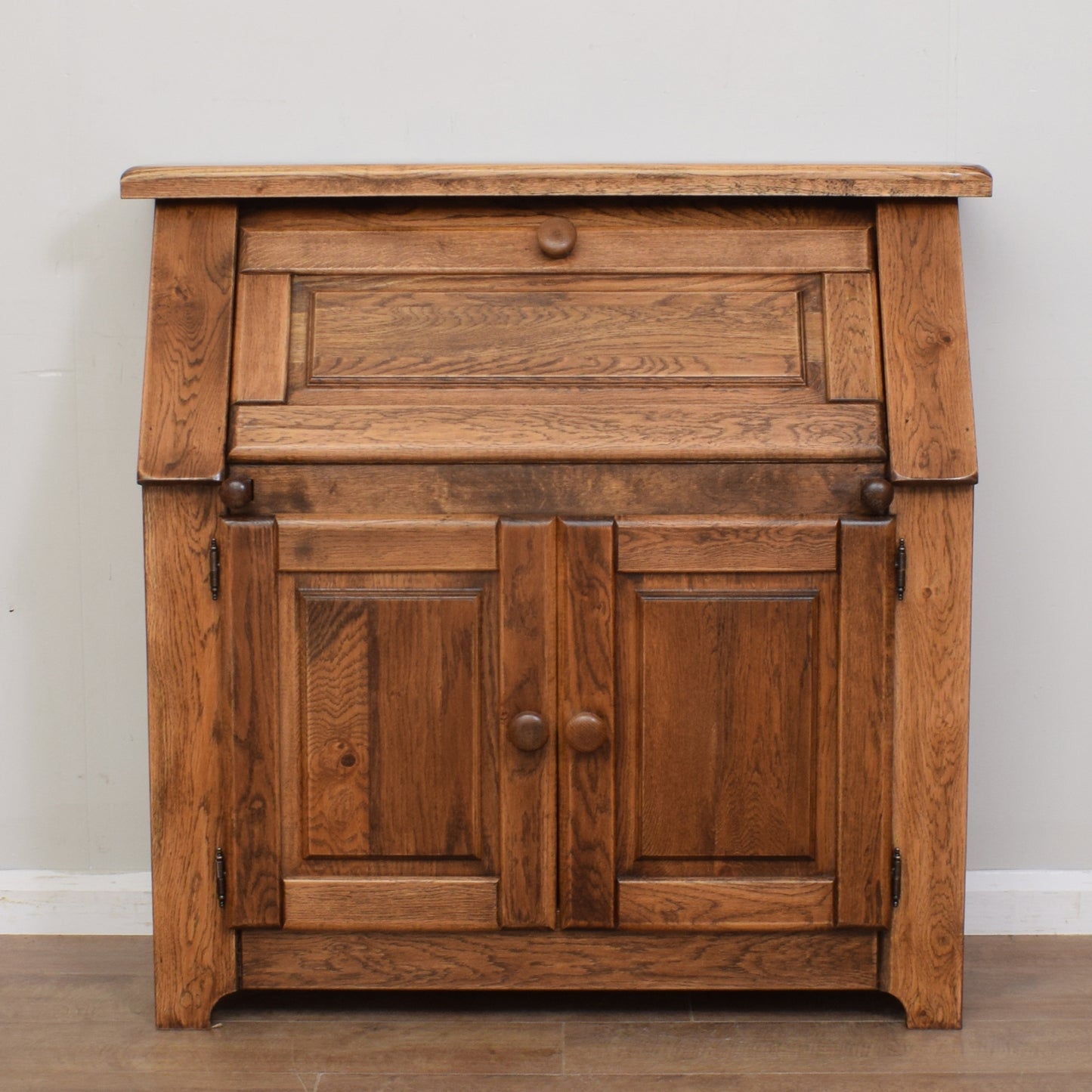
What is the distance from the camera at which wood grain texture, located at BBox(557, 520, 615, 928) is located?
1845 millimetres

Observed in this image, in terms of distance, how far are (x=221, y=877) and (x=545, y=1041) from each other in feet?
1.93

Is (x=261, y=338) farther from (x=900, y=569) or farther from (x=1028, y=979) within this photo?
(x=1028, y=979)

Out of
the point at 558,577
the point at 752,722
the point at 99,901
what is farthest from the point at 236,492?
the point at 99,901

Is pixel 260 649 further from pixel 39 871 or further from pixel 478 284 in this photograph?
pixel 39 871

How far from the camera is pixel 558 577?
6.11 feet

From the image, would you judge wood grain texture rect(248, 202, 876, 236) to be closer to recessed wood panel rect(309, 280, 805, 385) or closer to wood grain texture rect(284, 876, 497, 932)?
recessed wood panel rect(309, 280, 805, 385)

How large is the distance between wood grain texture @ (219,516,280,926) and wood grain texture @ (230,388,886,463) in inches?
6.0

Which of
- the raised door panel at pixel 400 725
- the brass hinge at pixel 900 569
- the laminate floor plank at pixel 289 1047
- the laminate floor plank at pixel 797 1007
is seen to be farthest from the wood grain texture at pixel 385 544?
the laminate floor plank at pixel 797 1007

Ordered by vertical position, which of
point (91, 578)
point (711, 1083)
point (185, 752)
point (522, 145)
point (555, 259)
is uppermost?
point (522, 145)

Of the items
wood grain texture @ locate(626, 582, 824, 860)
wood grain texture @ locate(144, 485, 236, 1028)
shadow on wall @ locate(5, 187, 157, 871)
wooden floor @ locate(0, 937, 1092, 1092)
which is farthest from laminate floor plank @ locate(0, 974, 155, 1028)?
wood grain texture @ locate(626, 582, 824, 860)

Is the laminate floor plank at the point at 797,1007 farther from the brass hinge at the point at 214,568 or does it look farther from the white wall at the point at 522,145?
the brass hinge at the point at 214,568

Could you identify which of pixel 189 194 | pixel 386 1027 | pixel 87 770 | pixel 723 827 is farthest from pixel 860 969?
pixel 189 194

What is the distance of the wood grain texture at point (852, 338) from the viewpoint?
1.86 m

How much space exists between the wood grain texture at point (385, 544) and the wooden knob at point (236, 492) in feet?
0.22
